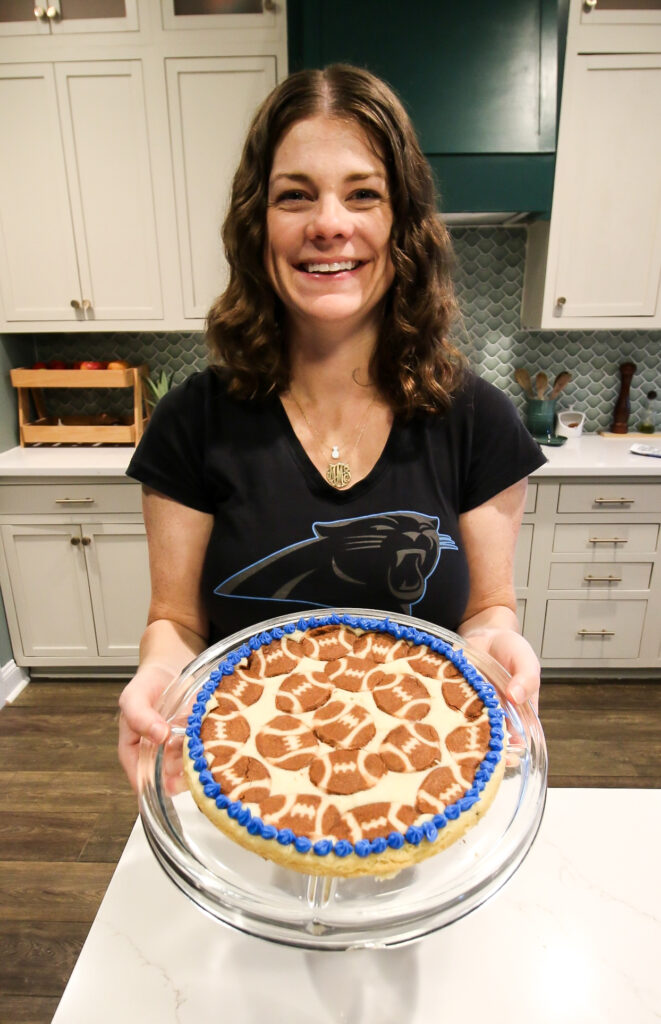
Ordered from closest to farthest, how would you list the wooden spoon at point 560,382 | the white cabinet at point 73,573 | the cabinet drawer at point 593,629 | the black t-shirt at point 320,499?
the black t-shirt at point 320,499, the white cabinet at point 73,573, the cabinet drawer at point 593,629, the wooden spoon at point 560,382

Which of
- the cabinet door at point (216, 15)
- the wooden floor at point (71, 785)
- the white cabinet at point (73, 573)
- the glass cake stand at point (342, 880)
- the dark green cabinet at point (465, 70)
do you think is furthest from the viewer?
the white cabinet at point (73, 573)

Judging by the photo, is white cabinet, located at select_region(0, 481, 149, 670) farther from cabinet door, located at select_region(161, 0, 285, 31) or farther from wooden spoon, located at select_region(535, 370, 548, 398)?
wooden spoon, located at select_region(535, 370, 548, 398)

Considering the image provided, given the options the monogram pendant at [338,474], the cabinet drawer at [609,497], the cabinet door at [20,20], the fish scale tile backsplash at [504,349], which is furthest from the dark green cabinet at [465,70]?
the monogram pendant at [338,474]

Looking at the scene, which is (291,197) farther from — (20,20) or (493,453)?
(20,20)

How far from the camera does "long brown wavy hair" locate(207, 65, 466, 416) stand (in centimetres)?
95

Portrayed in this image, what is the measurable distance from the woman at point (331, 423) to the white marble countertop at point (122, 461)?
1424 millimetres

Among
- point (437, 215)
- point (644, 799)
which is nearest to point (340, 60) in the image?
point (437, 215)

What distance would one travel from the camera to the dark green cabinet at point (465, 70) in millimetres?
2162

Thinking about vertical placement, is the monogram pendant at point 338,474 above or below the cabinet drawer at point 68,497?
above

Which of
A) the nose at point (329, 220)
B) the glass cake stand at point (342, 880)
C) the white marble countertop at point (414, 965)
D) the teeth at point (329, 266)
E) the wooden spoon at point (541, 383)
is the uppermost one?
the nose at point (329, 220)

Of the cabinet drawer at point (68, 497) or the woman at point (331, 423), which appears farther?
the cabinet drawer at point (68, 497)

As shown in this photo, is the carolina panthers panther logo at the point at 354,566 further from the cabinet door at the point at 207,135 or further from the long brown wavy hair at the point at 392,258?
the cabinet door at the point at 207,135

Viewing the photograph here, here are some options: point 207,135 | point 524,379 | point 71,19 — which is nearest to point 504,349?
point 524,379

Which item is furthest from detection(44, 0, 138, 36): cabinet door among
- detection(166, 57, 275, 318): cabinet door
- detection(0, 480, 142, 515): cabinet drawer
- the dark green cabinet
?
detection(0, 480, 142, 515): cabinet drawer
